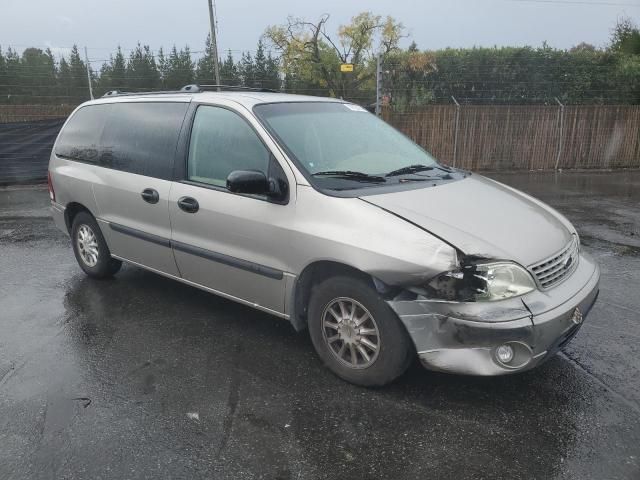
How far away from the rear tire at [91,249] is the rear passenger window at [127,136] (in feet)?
1.99

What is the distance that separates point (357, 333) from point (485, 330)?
2.49 feet

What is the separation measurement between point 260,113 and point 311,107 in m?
0.58

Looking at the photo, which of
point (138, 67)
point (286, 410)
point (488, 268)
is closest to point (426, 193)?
point (488, 268)

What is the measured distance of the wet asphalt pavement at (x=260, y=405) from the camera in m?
2.64

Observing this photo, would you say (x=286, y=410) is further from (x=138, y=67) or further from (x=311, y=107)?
(x=138, y=67)

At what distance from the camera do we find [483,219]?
3227mm

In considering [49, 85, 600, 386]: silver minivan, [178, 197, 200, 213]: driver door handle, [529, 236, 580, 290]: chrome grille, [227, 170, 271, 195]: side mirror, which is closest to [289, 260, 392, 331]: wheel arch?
[49, 85, 600, 386]: silver minivan

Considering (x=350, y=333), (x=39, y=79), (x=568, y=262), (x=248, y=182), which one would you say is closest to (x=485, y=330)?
(x=350, y=333)

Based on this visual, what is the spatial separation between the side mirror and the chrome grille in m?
1.67

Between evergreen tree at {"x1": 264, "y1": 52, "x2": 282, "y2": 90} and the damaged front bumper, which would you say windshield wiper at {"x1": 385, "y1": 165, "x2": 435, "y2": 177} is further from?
evergreen tree at {"x1": 264, "y1": 52, "x2": 282, "y2": 90}

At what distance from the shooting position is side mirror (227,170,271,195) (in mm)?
3416

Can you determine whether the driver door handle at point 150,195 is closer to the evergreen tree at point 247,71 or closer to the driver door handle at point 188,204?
the driver door handle at point 188,204

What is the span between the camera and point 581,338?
396cm

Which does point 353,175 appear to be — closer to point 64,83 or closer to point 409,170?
point 409,170
